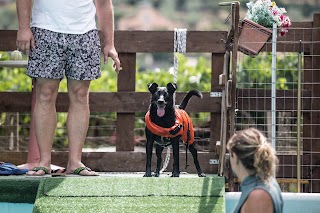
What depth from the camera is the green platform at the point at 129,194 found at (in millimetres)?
5246

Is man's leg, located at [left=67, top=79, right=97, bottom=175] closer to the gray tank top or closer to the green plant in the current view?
the green plant

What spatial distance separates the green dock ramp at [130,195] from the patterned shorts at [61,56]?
2.47 ft

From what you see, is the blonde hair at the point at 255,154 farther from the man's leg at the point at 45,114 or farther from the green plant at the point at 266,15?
the green plant at the point at 266,15

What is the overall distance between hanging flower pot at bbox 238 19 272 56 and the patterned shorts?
3.83 ft

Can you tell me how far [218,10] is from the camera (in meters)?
21.1

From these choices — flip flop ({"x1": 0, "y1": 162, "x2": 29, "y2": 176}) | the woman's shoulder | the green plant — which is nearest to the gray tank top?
the woman's shoulder

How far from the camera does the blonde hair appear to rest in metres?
3.88

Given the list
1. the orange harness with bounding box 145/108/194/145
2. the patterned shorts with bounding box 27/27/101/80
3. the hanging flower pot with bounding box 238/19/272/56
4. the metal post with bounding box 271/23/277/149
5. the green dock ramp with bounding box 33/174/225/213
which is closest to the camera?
the green dock ramp with bounding box 33/174/225/213

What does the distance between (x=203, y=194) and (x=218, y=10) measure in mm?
16017

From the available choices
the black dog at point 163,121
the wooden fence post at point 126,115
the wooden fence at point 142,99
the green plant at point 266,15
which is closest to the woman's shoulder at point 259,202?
the black dog at point 163,121

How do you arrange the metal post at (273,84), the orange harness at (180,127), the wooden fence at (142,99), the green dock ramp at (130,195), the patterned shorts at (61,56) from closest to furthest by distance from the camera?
the green dock ramp at (130,195) → the patterned shorts at (61,56) → the orange harness at (180,127) → the metal post at (273,84) → the wooden fence at (142,99)

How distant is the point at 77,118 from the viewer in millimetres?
5918

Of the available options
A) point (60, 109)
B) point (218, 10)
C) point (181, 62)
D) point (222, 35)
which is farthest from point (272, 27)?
point (218, 10)

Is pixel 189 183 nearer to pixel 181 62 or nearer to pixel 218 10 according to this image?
pixel 181 62
